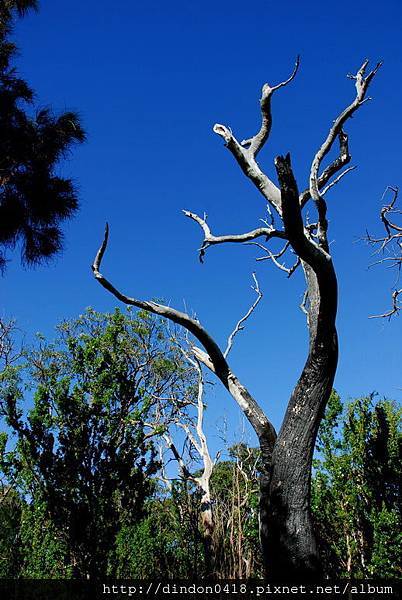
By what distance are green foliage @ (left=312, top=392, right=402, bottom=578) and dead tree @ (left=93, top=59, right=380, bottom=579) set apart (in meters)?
2.76

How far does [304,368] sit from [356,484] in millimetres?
3280

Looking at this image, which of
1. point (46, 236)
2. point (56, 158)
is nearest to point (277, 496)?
point (46, 236)

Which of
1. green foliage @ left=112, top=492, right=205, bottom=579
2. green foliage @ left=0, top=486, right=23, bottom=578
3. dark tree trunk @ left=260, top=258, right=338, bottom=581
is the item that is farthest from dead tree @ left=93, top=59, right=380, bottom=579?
green foliage @ left=0, top=486, right=23, bottom=578

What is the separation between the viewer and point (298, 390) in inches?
176

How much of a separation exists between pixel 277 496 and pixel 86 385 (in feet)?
6.72

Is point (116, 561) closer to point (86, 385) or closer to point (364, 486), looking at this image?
point (86, 385)

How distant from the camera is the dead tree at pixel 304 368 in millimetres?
3957

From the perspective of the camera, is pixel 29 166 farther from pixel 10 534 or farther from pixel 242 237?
pixel 10 534

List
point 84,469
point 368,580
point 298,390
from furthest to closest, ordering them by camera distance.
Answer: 1. point 368,580
2. point 84,469
3. point 298,390

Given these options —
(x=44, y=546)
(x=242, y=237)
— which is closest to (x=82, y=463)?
(x=44, y=546)

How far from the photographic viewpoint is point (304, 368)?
456cm

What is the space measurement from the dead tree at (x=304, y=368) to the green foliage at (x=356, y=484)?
2756 millimetres

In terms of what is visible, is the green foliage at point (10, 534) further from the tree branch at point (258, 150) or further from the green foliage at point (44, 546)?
the tree branch at point (258, 150)

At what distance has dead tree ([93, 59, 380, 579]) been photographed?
156 inches
